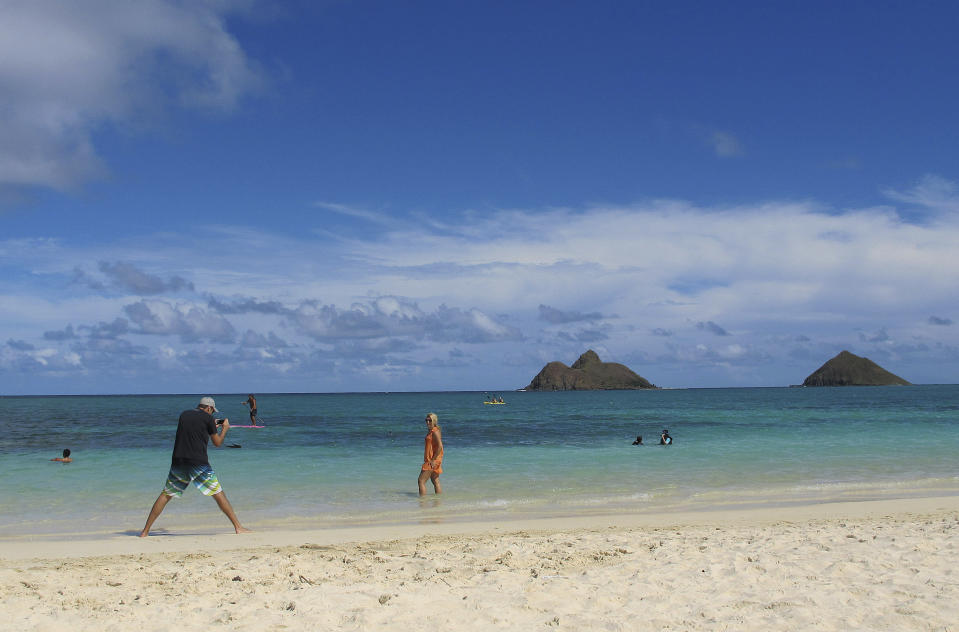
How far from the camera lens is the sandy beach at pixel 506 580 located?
5.19 metres

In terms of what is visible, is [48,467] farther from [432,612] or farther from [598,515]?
[432,612]

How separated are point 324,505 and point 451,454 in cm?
1041

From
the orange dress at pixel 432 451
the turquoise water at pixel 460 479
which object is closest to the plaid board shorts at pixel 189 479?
the turquoise water at pixel 460 479

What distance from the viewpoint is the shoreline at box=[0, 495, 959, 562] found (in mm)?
8562

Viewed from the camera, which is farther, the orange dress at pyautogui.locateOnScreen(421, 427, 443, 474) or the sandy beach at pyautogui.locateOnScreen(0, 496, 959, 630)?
the orange dress at pyautogui.locateOnScreen(421, 427, 443, 474)

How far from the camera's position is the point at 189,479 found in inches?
349

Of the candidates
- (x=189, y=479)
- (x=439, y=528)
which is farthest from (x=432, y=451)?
(x=189, y=479)

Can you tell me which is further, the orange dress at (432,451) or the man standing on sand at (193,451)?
the orange dress at (432,451)

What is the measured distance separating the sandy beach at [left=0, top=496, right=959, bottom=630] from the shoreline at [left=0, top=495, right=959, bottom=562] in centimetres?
8

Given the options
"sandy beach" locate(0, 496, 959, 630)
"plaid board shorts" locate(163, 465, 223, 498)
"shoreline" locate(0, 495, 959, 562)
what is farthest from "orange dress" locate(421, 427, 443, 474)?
"plaid board shorts" locate(163, 465, 223, 498)

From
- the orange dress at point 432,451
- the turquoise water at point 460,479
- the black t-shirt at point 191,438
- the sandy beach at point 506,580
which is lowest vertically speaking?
the turquoise water at point 460,479

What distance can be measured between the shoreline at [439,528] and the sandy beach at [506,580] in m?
0.08

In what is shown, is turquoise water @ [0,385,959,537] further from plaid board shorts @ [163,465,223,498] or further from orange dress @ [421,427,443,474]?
→ plaid board shorts @ [163,465,223,498]

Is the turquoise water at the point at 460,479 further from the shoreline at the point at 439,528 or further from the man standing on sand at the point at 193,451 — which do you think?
the man standing on sand at the point at 193,451
